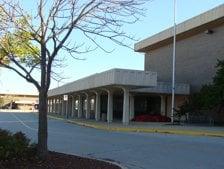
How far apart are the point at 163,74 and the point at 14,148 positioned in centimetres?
6347

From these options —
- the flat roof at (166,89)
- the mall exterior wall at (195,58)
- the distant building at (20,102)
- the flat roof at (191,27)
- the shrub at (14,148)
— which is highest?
the flat roof at (191,27)

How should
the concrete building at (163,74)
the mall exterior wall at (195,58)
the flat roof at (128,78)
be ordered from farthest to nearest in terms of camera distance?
the mall exterior wall at (195,58), the concrete building at (163,74), the flat roof at (128,78)

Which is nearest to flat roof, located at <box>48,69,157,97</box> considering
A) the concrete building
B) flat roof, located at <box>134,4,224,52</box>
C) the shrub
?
the concrete building

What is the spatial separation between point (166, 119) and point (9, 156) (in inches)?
2019

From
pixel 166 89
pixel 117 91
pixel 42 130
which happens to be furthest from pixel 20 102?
pixel 42 130

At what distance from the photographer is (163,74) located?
74750 millimetres

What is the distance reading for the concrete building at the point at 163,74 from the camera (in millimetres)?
49688

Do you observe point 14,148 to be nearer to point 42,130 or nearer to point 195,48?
point 42,130

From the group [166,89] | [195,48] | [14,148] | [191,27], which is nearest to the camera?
[14,148]

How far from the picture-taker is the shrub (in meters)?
11.8

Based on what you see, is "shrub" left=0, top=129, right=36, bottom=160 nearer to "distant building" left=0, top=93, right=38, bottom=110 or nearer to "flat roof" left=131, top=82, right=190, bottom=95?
"flat roof" left=131, top=82, right=190, bottom=95

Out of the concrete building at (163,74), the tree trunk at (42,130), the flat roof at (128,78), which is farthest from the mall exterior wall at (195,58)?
the tree trunk at (42,130)

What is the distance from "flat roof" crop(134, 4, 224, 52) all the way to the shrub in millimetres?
46439

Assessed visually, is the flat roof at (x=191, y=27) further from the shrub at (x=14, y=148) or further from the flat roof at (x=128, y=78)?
the shrub at (x=14, y=148)
